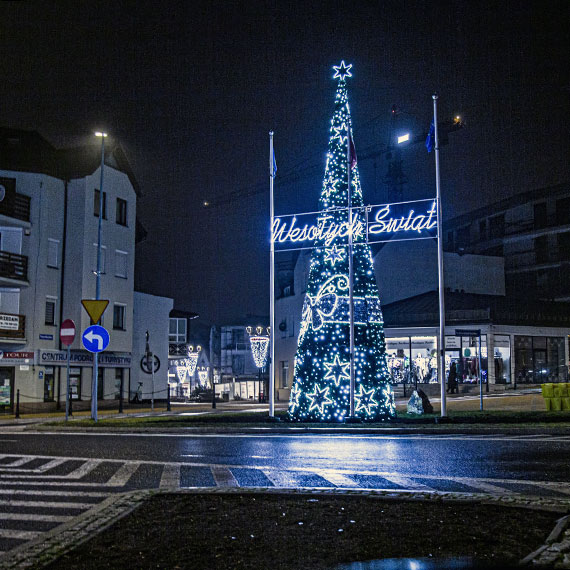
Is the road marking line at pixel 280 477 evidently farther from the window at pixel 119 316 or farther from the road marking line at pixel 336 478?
the window at pixel 119 316

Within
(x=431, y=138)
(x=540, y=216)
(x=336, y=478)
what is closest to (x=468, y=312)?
(x=540, y=216)

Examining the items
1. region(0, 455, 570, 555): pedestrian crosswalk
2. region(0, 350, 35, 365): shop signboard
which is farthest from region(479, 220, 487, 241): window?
region(0, 455, 570, 555): pedestrian crosswalk

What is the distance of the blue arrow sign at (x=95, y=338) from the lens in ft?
72.6

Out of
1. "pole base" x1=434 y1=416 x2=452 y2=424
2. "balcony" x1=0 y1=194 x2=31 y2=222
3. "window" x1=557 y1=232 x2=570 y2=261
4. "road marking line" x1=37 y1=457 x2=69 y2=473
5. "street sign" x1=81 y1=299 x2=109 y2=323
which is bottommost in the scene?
"road marking line" x1=37 y1=457 x2=69 y2=473

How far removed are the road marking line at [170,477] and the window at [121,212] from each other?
30.4m

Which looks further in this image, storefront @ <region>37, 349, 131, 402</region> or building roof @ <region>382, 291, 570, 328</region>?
building roof @ <region>382, 291, 570, 328</region>

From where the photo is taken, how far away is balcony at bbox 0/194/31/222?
3403cm

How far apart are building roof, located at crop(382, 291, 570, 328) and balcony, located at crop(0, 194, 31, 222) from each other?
22517 mm

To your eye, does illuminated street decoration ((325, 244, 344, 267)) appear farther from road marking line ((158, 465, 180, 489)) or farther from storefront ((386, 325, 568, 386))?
storefront ((386, 325, 568, 386))

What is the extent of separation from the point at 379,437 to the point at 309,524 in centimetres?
1063

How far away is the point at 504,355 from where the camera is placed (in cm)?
4569

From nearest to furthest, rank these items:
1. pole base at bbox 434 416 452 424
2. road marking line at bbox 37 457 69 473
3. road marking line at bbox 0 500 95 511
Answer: road marking line at bbox 0 500 95 511 < road marking line at bbox 37 457 69 473 < pole base at bbox 434 416 452 424

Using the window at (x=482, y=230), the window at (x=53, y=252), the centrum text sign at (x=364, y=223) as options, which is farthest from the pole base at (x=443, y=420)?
the window at (x=482, y=230)

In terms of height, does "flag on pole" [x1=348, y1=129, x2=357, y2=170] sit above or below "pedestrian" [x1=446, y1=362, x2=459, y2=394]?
above
